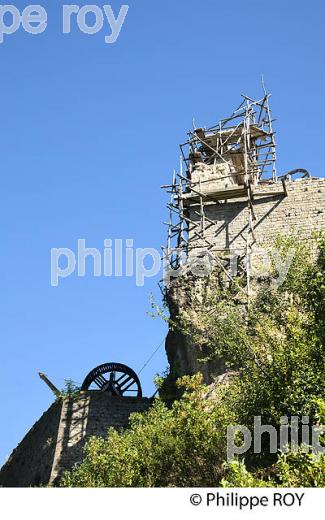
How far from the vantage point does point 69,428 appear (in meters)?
23.7

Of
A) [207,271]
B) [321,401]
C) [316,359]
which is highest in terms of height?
[207,271]

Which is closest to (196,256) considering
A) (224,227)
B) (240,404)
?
(224,227)

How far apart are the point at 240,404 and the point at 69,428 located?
8.68 metres

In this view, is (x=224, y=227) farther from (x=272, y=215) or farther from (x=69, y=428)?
(x=69, y=428)

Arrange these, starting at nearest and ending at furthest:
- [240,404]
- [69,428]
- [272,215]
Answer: [240,404]
[69,428]
[272,215]

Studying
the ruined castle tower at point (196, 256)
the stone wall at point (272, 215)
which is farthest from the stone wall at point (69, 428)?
the stone wall at point (272, 215)

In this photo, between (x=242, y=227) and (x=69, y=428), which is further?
(x=242, y=227)

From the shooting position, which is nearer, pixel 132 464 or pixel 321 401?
pixel 321 401

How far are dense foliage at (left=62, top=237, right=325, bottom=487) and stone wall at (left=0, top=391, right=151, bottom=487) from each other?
149 inches

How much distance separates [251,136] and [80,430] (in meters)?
12.8
